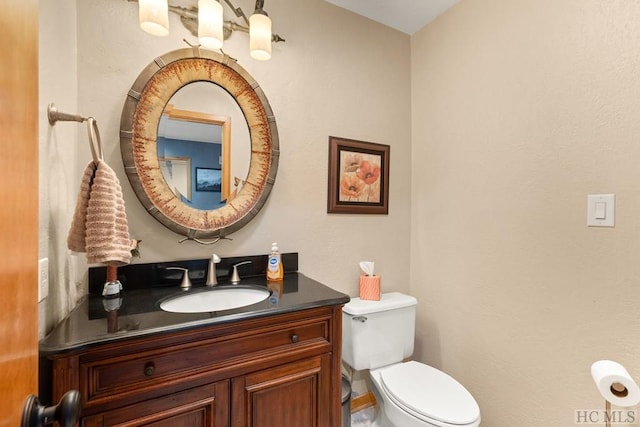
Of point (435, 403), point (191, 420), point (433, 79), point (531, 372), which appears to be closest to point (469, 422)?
point (435, 403)

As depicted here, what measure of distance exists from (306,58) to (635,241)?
1.67 meters

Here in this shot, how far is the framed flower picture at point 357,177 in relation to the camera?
5.68ft

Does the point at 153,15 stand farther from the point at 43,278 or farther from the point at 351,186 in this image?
the point at 351,186

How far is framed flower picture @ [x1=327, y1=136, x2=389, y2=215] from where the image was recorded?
173 centimetres

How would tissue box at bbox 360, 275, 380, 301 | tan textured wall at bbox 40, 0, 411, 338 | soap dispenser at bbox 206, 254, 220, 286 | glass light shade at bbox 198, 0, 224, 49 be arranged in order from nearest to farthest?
tan textured wall at bbox 40, 0, 411, 338 < glass light shade at bbox 198, 0, 224, 49 < soap dispenser at bbox 206, 254, 220, 286 < tissue box at bbox 360, 275, 380, 301

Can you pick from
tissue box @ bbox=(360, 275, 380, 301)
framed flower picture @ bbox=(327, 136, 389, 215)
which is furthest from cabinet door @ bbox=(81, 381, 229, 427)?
framed flower picture @ bbox=(327, 136, 389, 215)

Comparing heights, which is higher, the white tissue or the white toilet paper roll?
the white tissue

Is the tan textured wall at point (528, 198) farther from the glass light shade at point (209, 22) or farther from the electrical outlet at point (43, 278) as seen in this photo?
the electrical outlet at point (43, 278)

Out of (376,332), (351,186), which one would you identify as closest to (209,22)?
(351,186)

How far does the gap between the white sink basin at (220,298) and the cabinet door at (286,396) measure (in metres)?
0.31

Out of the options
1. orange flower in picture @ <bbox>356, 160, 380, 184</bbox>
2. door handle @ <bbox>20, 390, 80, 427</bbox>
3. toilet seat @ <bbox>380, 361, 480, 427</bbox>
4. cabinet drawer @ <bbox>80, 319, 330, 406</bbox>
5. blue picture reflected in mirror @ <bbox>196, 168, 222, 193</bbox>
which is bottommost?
toilet seat @ <bbox>380, 361, 480, 427</bbox>

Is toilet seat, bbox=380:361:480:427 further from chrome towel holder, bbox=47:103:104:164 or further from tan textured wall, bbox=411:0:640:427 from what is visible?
chrome towel holder, bbox=47:103:104:164

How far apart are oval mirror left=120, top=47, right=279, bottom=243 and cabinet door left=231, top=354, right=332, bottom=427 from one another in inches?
27.0

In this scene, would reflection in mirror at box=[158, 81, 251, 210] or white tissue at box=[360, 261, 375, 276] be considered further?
white tissue at box=[360, 261, 375, 276]
